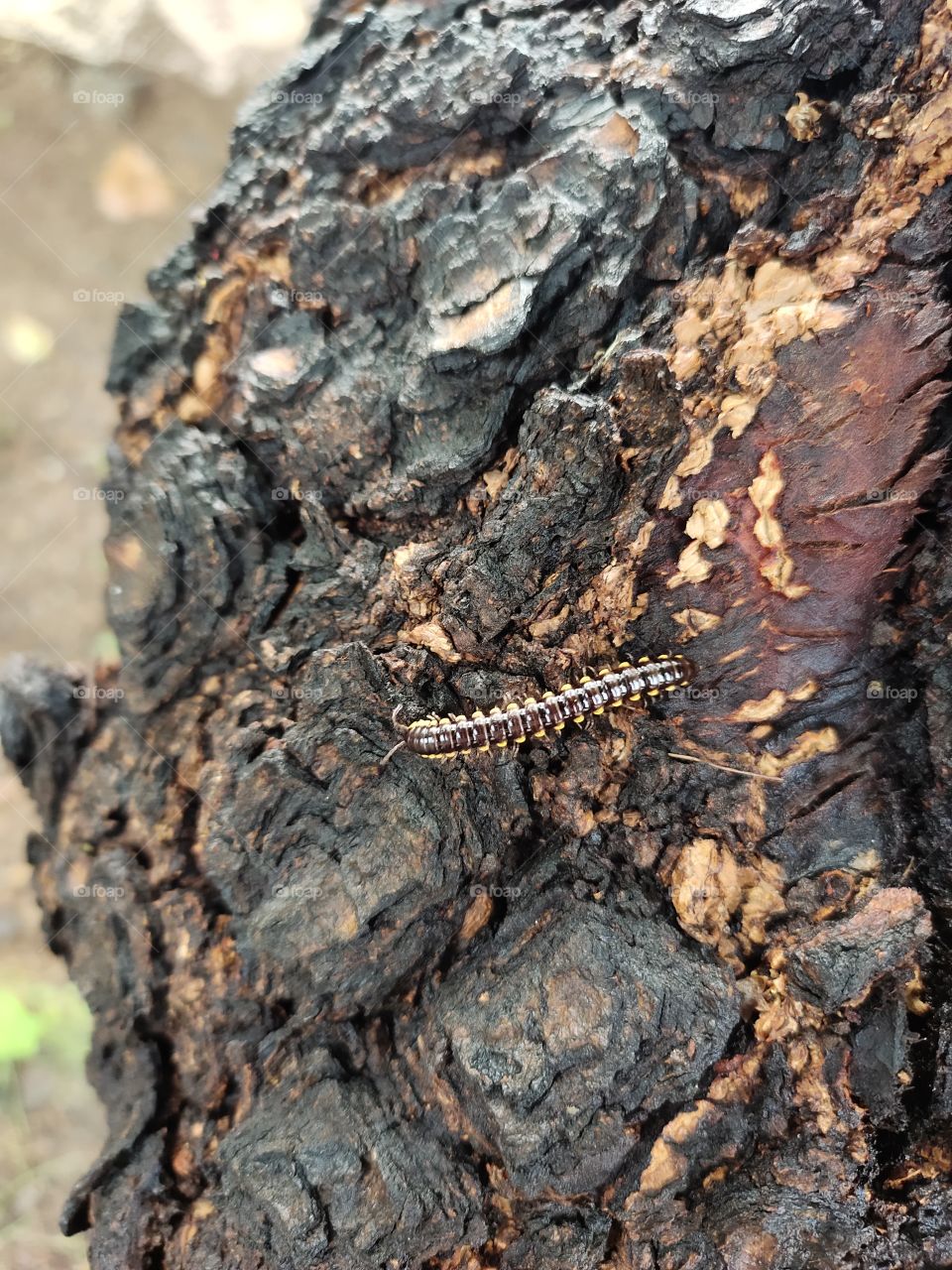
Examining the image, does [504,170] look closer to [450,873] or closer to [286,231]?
[286,231]

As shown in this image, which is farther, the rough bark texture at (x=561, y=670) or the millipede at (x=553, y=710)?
the millipede at (x=553, y=710)

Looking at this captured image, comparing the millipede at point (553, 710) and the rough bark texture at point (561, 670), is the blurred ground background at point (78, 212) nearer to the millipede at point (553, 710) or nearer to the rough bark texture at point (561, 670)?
the rough bark texture at point (561, 670)

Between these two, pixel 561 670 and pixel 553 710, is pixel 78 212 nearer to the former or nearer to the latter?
pixel 561 670

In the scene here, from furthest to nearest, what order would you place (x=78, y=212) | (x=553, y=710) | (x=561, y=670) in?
(x=78, y=212) → (x=561, y=670) → (x=553, y=710)

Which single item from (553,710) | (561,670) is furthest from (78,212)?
(553,710)

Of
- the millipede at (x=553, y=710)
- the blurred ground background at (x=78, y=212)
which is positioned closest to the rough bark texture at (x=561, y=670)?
the millipede at (x=553, y=710)

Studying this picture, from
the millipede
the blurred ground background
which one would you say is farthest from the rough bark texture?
the blurred ground background
